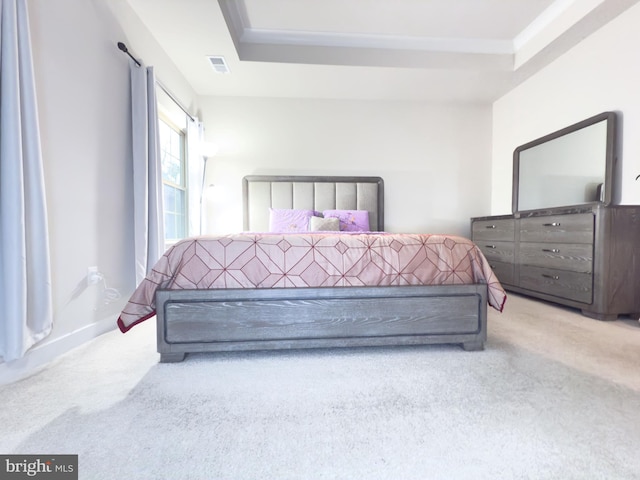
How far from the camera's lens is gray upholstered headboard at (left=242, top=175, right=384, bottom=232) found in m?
3.57

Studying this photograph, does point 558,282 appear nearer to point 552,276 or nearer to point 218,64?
point 552,276

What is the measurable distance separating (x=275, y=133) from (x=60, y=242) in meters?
2.67

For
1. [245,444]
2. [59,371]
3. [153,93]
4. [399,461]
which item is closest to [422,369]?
[399,461]

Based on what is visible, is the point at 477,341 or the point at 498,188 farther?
the point at 498,188

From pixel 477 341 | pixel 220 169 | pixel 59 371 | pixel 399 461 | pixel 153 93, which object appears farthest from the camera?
pixel 220 169

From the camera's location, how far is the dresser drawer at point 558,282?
2264 millimetres

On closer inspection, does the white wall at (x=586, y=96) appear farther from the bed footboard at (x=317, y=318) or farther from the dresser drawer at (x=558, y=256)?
the bed footboard at (x=317, y=318)

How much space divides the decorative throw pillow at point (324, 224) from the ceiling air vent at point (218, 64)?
1879 mm

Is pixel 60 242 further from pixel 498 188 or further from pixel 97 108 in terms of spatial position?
pixel 498 188

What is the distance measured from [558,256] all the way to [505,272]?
0.68 m

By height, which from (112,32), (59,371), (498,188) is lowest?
(59,371)

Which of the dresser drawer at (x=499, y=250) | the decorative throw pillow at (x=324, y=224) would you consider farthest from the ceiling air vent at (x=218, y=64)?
the dresser drawer at (x=499, y=250)

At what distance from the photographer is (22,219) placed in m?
1.28

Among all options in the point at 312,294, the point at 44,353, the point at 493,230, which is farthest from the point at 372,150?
the point at 44,353
